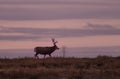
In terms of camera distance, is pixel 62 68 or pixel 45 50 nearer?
pixel 62 68

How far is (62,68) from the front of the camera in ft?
135

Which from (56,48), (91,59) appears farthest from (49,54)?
(91,59)

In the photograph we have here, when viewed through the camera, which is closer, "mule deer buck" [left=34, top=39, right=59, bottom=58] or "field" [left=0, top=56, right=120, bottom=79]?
"field" [left=0, top=56, right=120, bottom=79]

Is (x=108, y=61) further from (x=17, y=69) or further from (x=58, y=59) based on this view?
(x=17, y=69)

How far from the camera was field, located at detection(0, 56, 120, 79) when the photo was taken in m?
37.6

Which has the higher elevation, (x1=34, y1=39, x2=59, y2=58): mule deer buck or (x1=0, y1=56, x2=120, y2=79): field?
(x1=34, y1=39, x2=59, y2=58): mule deer buck

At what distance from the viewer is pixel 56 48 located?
58.2 meters

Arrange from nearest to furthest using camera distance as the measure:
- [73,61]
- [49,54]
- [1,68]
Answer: [1,68] < [73,61] < [49,54]

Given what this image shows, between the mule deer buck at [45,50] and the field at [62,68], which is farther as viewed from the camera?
the mule deer buck at [45,50]

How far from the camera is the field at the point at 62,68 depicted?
37.6 metres

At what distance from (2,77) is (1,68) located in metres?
3.96

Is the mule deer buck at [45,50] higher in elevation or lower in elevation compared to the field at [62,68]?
higher

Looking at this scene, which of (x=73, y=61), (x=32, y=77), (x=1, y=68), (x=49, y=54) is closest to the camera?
(x=32, y=77)

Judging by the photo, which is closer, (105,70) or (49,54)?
(105,70)
